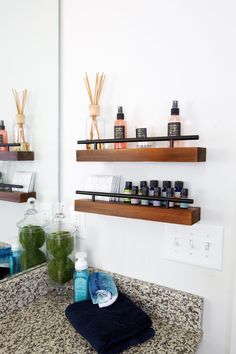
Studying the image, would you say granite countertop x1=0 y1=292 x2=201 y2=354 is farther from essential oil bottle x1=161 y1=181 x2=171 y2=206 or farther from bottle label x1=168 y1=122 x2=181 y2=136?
bottle label x1=168 y1=122 x2=181 y2=136

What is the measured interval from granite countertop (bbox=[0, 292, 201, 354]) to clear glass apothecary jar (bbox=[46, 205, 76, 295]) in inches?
4.6

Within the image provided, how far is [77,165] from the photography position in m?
1.20

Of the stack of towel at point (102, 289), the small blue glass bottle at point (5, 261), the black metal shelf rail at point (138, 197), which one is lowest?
the stack of towel at point (102, 289)

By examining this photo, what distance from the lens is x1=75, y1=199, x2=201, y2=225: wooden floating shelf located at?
843 mm

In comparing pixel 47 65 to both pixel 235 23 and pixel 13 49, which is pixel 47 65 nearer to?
pixel 13 49

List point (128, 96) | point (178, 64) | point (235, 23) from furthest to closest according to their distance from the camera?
point (128, 96) < point (178, 64) < point (235, 23)

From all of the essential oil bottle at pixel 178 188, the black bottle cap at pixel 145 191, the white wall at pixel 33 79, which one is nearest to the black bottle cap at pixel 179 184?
the essential oil bottle at pixel 178 188

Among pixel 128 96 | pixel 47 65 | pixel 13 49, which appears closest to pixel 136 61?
pixel 128 96

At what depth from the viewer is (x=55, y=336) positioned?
0.89 m

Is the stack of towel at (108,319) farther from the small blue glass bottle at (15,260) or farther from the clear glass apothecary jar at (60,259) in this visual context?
the small blue glass bottle at (15,260)

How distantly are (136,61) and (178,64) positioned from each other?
17 centimetres

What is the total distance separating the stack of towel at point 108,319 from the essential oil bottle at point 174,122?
24.3 inches

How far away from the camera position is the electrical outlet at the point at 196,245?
91 cm

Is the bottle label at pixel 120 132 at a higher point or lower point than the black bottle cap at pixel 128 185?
higher
